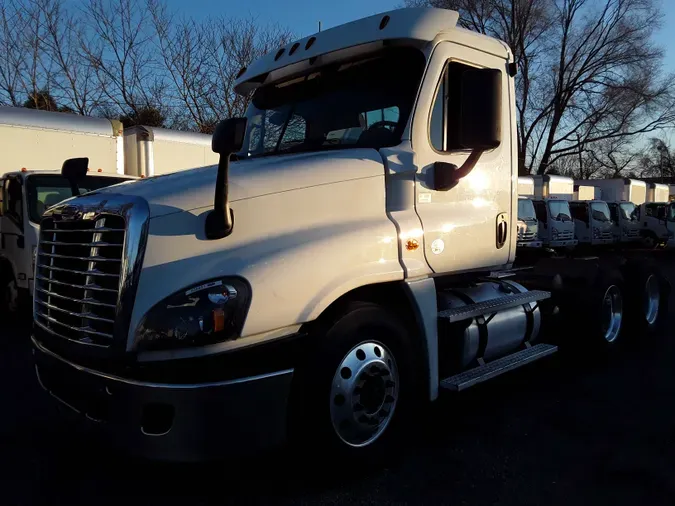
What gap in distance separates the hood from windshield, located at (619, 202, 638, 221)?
73.2 feet

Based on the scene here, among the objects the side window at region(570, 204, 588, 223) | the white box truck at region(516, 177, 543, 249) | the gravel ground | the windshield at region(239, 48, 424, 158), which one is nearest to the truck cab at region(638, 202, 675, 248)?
the side window at region(570, 204, 588, 223)

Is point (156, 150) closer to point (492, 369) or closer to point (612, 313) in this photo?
point (612, 313)

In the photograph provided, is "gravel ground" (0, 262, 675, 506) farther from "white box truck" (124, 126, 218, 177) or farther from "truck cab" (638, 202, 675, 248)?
"truck cab" (638, 202, 675, 248)

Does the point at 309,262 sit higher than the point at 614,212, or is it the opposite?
the point at 614,212

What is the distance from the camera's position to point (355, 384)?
3.18m

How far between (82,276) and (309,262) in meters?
1.20

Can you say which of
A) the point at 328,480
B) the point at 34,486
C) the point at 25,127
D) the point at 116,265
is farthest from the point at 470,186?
→ the point at 25,127

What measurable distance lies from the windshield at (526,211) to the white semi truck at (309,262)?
14486 mm

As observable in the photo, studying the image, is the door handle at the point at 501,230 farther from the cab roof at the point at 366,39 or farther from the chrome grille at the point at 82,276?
the chrome grille at the point at 82,276

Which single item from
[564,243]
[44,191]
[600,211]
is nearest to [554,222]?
[564,243]

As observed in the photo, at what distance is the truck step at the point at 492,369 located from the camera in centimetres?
375

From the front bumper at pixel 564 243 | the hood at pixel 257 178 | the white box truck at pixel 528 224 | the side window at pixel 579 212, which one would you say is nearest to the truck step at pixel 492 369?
the hood at pixel 257 178

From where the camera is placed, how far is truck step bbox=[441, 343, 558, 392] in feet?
12.3

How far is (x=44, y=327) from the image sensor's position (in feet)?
10.9
